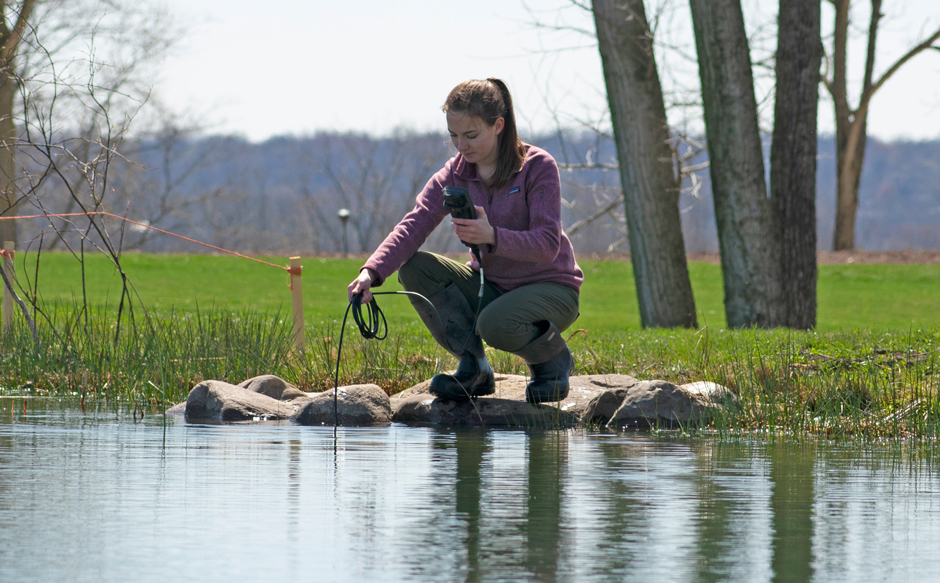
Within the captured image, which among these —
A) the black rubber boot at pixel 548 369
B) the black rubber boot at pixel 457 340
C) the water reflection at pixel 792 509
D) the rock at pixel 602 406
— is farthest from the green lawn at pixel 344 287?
the water reflection at pixel 792 509

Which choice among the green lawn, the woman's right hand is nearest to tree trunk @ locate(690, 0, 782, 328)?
the green lawn

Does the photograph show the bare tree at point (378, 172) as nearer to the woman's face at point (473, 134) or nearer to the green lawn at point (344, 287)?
the green lawn at point (344, 287)

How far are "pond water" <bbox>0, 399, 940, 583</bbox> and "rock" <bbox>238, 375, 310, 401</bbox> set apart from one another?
1.48 metres

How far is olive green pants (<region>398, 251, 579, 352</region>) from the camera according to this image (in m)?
5.80

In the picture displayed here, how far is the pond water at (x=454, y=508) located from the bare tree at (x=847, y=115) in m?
27.2

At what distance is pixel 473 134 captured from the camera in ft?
18.5

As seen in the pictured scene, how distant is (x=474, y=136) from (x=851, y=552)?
323cm

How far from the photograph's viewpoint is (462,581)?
8.10 ft

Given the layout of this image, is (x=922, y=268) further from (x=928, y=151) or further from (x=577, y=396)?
(x=928, y=151)

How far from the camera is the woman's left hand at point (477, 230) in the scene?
17.8ft

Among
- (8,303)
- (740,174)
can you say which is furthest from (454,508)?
(740,174)

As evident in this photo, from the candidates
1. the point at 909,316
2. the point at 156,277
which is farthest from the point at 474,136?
the point at 156,277

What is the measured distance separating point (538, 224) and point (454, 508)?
8.36ft

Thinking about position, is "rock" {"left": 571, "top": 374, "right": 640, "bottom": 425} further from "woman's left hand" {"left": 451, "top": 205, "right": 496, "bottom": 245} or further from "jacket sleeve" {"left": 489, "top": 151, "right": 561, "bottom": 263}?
"woman's left hand" {"left": 451, "top": 205, "right": 496, "bottom": 245}
